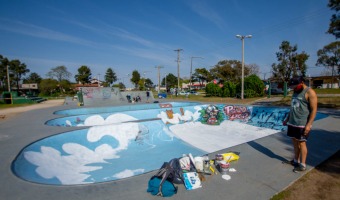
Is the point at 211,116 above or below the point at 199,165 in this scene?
below

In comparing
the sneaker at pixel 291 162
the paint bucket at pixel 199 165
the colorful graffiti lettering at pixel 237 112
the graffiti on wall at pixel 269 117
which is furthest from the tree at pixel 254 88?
the paint bucket at pixel 199 165

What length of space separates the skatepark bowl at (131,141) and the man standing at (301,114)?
4.14m

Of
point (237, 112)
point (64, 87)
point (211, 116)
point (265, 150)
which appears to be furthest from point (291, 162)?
point (64, 87)

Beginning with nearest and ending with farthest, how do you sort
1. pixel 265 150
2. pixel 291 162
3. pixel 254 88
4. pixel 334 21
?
1. pixel 291 162
2. pixel 265 150
3. pixel 334 21
4. pixel 254 88

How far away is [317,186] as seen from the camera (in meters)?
2.95

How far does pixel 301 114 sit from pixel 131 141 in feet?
21.7

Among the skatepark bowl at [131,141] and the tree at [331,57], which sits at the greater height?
the tree at [331,57]

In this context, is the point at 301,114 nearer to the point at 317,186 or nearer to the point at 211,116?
the point at 317,186

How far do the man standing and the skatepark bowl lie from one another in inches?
163

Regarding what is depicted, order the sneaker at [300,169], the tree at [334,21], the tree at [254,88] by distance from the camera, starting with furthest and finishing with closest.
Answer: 1. the tree at [254,88]
2. the tree at [334,21]
3. the sneaker at [300,169]

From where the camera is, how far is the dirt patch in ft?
8.83

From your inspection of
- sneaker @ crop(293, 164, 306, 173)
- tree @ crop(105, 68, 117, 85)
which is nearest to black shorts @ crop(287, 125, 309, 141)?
sneaker @ crop(293, 164, 306, 173)

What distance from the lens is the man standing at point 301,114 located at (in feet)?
10.5

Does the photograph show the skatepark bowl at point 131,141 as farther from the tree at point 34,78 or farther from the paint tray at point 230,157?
the tree at point 34,78
